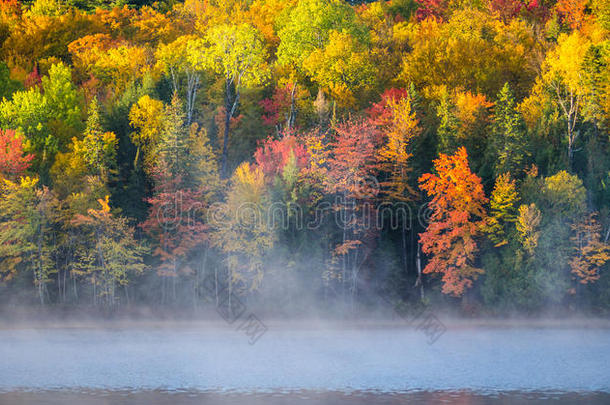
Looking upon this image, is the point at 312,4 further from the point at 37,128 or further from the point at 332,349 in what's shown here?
the point at 332,349

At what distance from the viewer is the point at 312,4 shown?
12775 cm

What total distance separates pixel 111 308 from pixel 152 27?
6861 centimetres

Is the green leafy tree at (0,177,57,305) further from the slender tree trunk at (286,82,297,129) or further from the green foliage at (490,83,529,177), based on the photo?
the green foliage at (490,83,529,177)

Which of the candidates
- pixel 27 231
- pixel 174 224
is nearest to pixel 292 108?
pixel 174 224

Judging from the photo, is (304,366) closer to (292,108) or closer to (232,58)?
(292,108)

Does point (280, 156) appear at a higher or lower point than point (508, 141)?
lower

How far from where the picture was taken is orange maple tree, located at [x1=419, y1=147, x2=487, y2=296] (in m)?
93.2

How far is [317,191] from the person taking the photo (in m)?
96.9

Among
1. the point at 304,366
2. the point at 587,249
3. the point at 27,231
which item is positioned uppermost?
the point at 27,231

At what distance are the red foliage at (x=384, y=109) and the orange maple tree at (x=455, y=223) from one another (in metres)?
10.6

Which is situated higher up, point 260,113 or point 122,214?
point 260,113

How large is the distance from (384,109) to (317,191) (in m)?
18.1

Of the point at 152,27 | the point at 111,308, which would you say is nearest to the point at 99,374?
the point at 111,308

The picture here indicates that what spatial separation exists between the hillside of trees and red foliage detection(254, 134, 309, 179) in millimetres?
253
